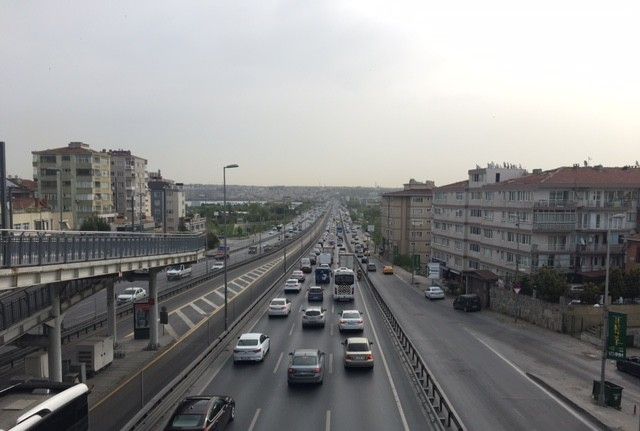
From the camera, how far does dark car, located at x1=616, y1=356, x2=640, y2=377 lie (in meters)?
24.5

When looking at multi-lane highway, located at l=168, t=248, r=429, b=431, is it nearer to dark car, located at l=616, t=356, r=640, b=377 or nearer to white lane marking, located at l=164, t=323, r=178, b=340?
white lane marking, located at l=164, t=323, r=178, b=340

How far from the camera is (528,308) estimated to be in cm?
3769

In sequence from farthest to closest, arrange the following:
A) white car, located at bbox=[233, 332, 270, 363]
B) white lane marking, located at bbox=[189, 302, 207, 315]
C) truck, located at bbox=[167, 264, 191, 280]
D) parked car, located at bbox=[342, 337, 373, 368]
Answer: truck, located at bbox=[167, 264, 191, 280] → white lane marking, located at bbox=[189, 302, 207, 315] → white car, located at bbox=[233, 332, 270, 363] → parked car, located at bbox=[342, 337, 373, 368]

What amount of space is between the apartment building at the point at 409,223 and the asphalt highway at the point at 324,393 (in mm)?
63227

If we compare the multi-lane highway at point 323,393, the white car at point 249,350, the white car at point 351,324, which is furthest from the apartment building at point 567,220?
the white car at point 249,350

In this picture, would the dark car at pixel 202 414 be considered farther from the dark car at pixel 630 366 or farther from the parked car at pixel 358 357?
the dark car at pixel 630 366

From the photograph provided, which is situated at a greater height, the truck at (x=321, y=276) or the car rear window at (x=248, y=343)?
the car rear window at (x=248, y=343)

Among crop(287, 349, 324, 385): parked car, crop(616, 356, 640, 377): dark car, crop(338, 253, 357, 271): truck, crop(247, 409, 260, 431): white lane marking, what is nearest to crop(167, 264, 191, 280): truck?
crop(338, 253, 357, 271): truck

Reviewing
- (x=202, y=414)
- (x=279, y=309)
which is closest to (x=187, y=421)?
(x=202, y=414)

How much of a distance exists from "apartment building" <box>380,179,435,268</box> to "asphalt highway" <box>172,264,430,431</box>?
6323 cm

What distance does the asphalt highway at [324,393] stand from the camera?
16.2m

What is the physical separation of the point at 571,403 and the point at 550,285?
20.2 metres

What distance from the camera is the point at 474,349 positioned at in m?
28.2

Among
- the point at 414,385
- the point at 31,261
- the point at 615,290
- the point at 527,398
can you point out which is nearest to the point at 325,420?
the point at 414,385
